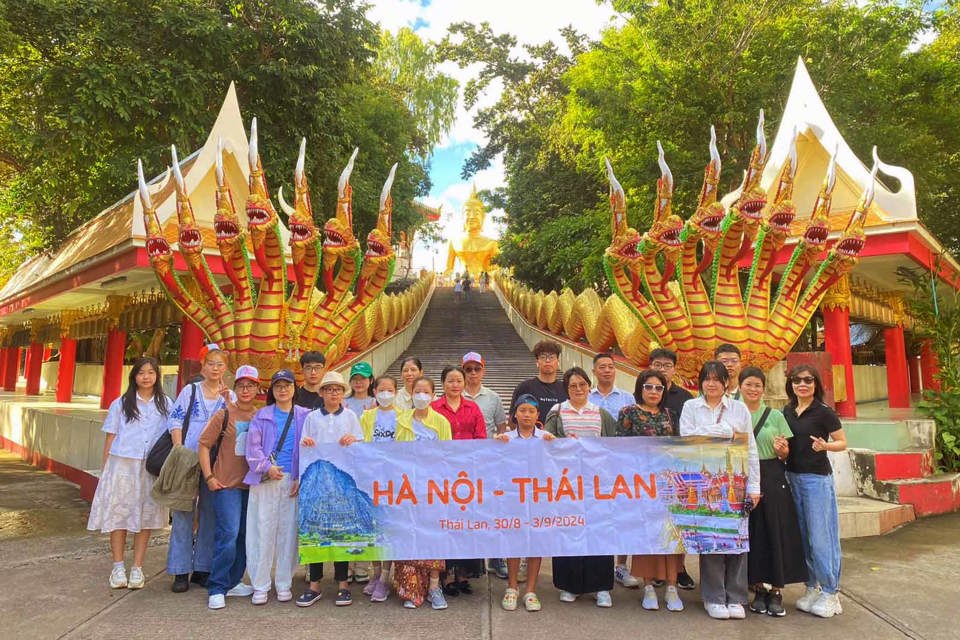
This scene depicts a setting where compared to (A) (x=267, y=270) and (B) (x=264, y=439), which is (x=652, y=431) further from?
(A) (x=267, y=270)

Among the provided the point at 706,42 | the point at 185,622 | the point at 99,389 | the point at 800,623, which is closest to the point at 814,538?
the point at 800,623

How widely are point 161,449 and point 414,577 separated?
2.01 m

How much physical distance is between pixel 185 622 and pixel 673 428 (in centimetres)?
335

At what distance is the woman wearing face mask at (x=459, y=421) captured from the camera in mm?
4508

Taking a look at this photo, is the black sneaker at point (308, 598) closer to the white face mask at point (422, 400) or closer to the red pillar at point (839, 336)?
the white face mask at point (422, 400)

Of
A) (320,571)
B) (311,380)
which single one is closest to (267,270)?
(311,380)

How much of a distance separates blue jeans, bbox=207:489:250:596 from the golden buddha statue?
32112mm

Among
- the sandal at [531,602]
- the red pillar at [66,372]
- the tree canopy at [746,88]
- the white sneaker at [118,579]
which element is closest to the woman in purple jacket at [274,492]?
the white sneaker at [118,579]

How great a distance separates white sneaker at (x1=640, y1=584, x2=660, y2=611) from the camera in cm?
415

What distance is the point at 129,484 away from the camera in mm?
4645

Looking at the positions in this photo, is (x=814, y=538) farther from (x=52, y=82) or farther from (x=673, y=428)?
(x=52, y=82)

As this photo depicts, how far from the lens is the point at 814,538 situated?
416 cm

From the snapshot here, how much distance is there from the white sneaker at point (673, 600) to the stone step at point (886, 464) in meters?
4.21

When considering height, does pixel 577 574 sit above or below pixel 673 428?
below
